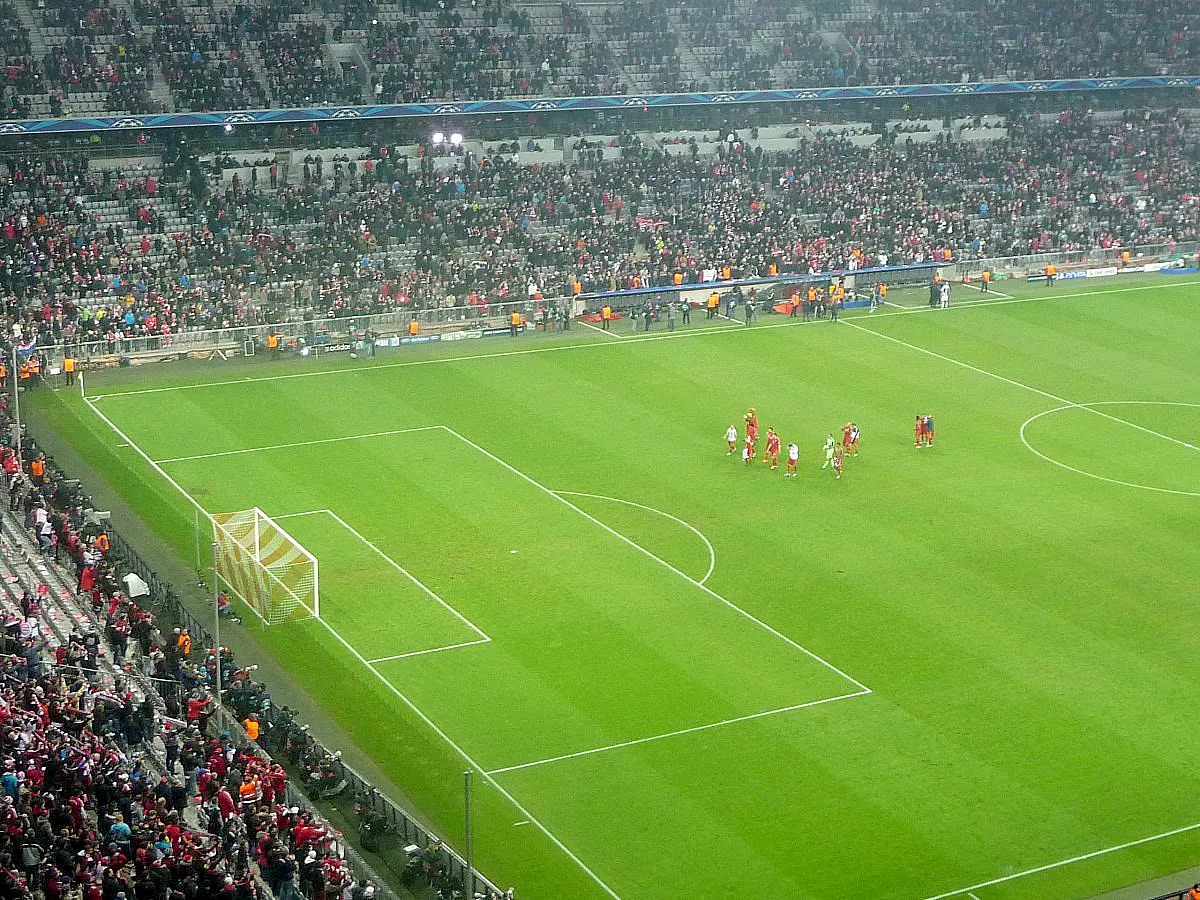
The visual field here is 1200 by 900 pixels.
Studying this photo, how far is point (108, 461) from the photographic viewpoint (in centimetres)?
4647

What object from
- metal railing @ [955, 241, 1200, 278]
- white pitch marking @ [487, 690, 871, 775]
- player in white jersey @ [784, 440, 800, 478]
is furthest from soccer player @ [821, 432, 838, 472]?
metal railing @ [955, 241, 1200, 278]

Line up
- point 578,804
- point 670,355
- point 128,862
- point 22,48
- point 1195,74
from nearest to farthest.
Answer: point 128,862
point 578,804
point 670,355
point 22,48
point 1195,74

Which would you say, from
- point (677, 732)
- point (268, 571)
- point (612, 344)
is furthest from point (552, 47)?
point (677, 732)

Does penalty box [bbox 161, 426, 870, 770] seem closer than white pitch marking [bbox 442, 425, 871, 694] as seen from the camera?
Yes

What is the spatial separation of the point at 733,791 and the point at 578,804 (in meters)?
2.67

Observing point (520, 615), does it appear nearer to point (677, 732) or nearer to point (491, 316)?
point (677, 732)

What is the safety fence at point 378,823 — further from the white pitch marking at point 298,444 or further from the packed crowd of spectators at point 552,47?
the packed crowd of spectators at point 552,47

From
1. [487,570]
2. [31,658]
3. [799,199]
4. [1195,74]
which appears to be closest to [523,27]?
[799,199]

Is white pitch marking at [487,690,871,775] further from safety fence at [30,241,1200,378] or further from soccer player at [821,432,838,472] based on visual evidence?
safety fence at [30,241,1200,378]

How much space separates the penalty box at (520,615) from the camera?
106 ft

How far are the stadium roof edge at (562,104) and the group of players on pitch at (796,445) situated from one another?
2762 centimetres

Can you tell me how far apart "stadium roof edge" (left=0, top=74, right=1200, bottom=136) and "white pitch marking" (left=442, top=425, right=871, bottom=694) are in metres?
22.3

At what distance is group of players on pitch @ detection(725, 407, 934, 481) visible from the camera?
45.6 metres

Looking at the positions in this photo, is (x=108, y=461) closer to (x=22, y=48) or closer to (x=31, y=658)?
(x=31, y=658)
